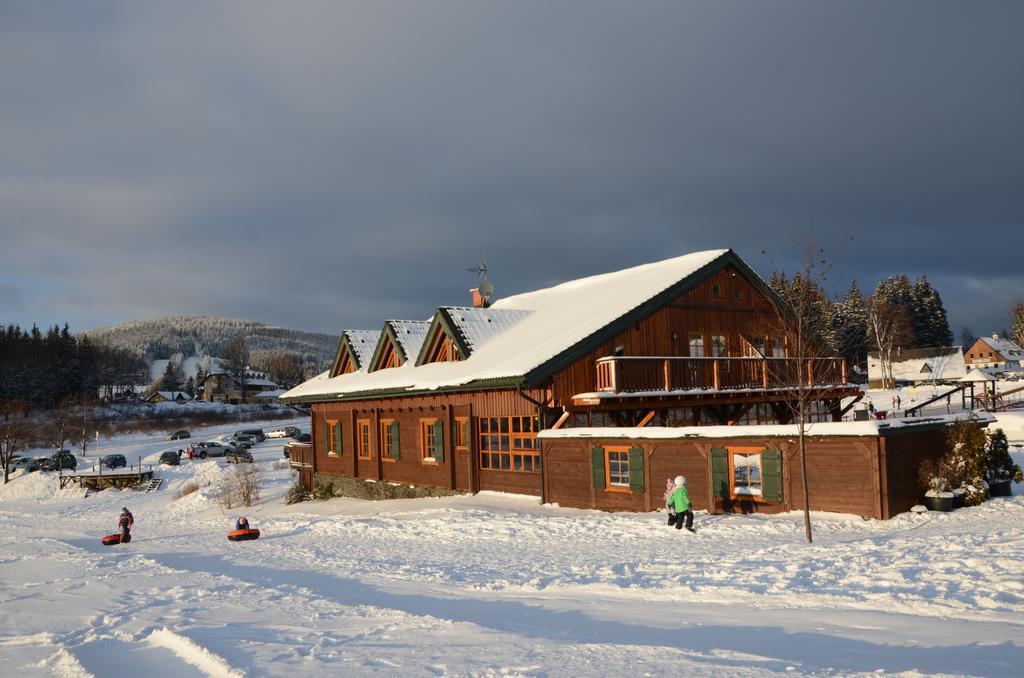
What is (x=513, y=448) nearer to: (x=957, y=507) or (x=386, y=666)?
(x=957, y=507)

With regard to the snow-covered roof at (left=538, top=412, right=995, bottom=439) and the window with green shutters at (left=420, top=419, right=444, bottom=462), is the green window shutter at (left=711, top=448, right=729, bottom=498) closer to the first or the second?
the snow-covered roof at (left=538, top=412, right=995, bottom=439)

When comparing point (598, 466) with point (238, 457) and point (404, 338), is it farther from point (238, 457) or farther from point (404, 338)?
point (238, 457)

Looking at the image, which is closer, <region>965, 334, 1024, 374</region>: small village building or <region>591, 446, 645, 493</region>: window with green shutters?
<region>591, 446, 645, 493</region>: window with green shutters

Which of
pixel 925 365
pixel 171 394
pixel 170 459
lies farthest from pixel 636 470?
pixel 171 394

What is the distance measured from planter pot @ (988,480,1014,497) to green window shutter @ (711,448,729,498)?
18.0ft

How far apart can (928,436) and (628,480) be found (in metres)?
6.71

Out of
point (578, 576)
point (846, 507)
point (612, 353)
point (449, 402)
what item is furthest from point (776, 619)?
point (449, 402)

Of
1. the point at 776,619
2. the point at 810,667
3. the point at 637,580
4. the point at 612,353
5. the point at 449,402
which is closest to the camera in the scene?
the point at 810,667

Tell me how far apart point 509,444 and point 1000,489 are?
40.8 feet

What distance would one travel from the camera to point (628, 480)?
770 inches

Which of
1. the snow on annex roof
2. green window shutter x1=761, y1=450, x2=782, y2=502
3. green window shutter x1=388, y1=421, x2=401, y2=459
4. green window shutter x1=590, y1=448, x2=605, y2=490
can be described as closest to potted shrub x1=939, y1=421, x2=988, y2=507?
green window shutter x1=761, y1=450, x2=782, y2=502

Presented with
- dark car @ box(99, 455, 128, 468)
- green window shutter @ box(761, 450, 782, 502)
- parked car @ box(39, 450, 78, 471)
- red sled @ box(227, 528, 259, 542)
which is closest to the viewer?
green window shutter @ box(761, 450, 782, 502)

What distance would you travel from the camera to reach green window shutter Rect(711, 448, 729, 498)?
17.8 metres

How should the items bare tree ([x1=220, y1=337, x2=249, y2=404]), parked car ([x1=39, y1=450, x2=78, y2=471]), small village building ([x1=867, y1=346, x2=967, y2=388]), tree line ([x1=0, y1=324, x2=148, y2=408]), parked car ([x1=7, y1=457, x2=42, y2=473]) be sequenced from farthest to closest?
bare tree ([x1=220, y1=337, x2=249, y2=404]) < tree line ([x1=0, y1=324, x2=148, y2=408]) < small village building ([x1=867, y1=346, x2=967, y2=388]) < parked car ([x1=7, y1=457, x2=42, y2=473]) < parked car ([x1=39, y1=450, x2=78, y2=471])
